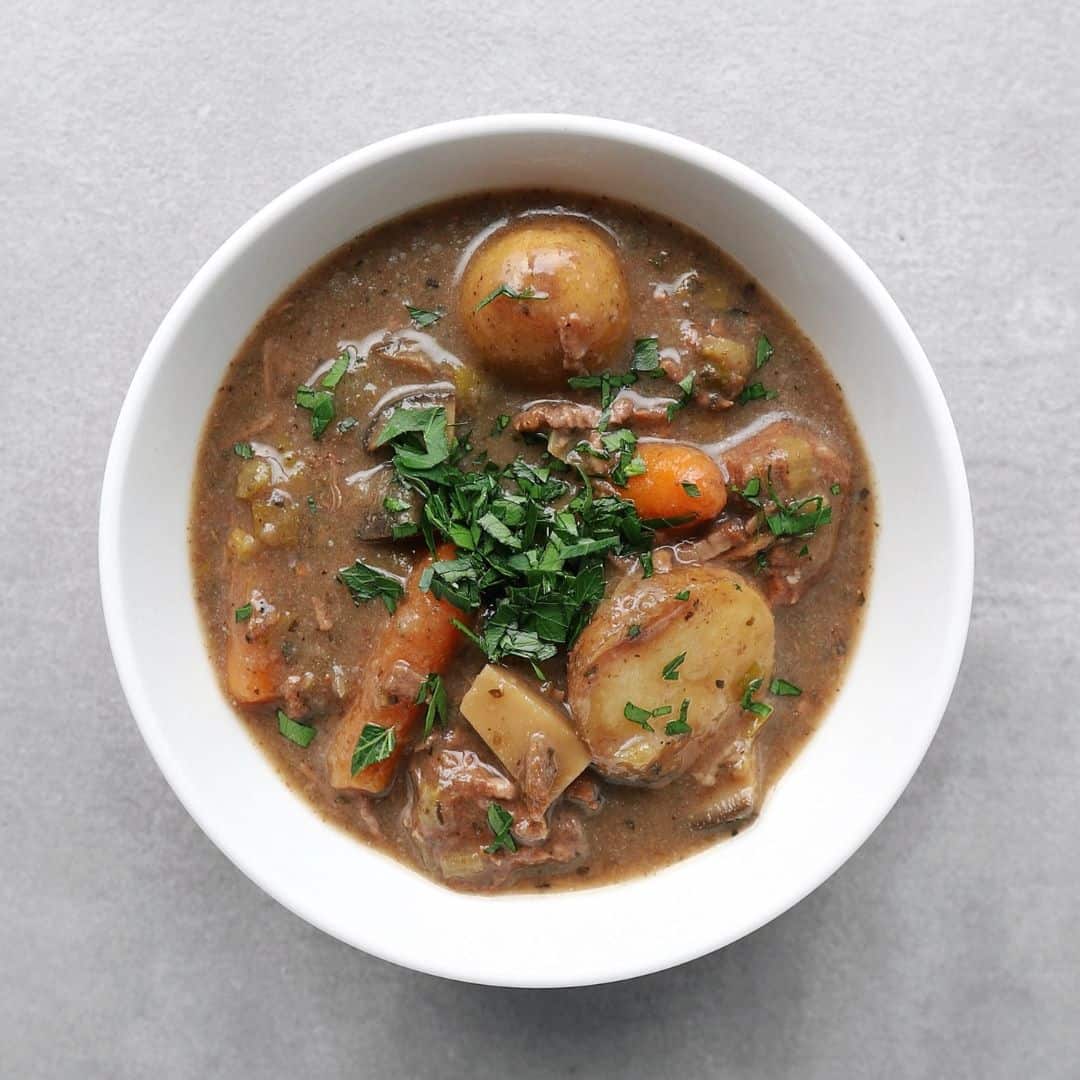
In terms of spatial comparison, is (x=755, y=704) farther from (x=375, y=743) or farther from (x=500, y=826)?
(x=375, y=743)

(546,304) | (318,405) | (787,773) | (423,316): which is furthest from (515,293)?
(787,773)

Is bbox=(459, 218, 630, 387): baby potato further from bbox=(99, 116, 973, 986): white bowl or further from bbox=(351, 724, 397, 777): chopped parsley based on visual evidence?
bbox=(351, 724, 397, 777): chopped parsley

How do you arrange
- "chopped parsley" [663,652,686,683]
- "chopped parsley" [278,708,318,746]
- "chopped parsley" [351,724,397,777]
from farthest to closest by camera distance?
1. "chopped parsley" [278,708,318,746]
2. "chopped parsley" [351,724,397,777]
3. "chopped parsley" [663,652,686,683]

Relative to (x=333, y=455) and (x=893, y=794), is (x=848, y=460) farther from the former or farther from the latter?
(x=333, y=455)

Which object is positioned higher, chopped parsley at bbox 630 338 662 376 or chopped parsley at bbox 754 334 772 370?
chopped parsley at bbox 754 334 772 370

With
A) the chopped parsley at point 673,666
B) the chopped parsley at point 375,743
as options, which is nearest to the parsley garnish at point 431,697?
the chopped parsley at point 375,743

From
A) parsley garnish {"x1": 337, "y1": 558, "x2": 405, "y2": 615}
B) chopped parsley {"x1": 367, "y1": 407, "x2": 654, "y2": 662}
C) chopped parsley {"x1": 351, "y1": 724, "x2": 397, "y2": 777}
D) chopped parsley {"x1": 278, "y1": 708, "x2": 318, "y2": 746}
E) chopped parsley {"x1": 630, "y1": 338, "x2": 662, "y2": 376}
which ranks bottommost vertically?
chopped parsley {"x1": 278, "y1": 708, "x2": 318, "y2": 746}

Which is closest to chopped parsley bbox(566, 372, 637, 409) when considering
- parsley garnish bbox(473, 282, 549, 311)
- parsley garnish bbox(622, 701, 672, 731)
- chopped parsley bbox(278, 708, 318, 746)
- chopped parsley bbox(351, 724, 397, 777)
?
parsley garnish bbox(473, 282, 549, 311)
